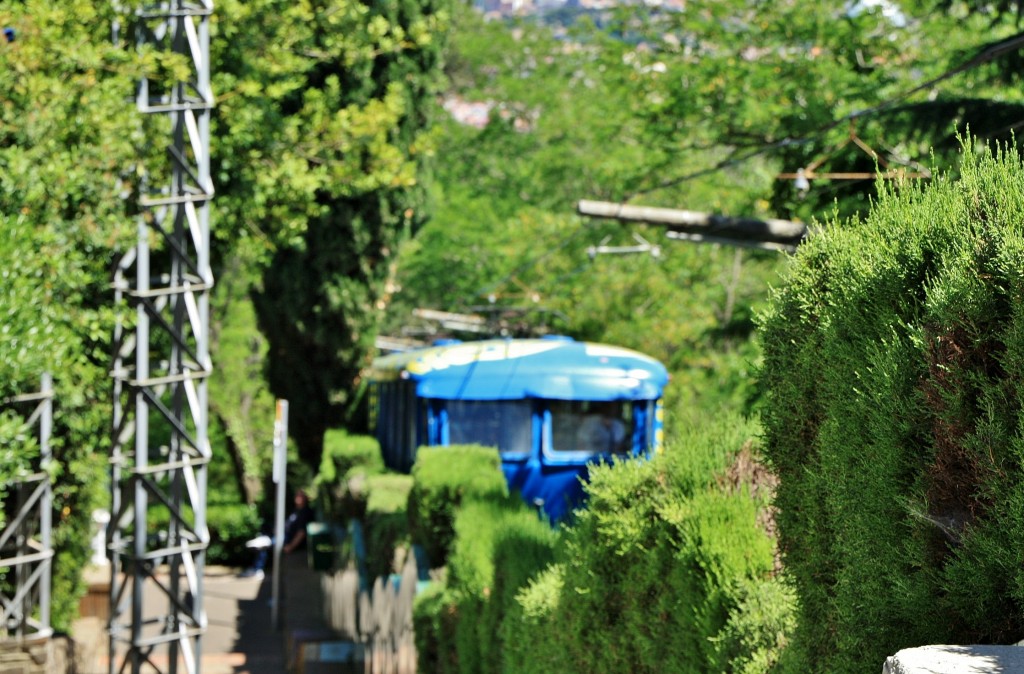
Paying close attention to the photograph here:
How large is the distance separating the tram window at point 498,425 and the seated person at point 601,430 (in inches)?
28.6

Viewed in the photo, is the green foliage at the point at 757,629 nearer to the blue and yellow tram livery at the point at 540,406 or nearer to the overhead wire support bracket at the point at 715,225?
the overhead wire support bracket at the point at 715,225

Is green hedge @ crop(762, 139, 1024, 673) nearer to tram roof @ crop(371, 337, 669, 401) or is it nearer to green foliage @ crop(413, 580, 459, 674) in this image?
green foliage @ crop(413, 580, 459, 674)

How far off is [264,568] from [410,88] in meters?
12.1

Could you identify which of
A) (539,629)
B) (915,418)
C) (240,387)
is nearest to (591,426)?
(539,629)

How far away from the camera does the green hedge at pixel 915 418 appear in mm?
2781

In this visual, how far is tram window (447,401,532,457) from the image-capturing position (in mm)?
16812

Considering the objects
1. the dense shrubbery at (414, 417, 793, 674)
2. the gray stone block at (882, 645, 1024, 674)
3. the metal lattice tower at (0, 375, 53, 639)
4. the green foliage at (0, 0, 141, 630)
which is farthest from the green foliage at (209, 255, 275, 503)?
the gray stone block at (882, 645, 1024, 674)

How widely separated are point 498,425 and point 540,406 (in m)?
0.58

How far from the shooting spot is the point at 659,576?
5215 mm

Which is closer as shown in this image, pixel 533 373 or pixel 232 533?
pixel 533 373

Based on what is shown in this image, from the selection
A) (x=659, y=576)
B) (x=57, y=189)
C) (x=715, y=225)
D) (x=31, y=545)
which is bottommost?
(x=31, y=545)

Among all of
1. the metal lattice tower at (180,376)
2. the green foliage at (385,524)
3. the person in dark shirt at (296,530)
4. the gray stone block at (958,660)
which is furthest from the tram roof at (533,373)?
the gray stone block at (958,660)

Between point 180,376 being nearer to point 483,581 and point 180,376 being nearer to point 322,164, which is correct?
point 483,581

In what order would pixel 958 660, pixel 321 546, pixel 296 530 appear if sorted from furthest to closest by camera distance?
1. pixel 296 530
2. pixel 321 546
3. pixel 958 660
